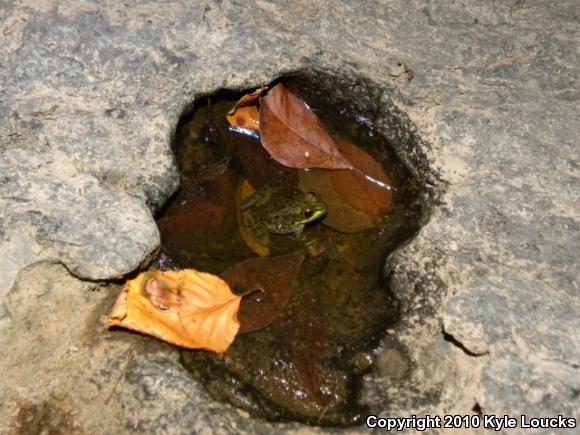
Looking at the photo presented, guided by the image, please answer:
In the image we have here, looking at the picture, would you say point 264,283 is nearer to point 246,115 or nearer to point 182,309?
point 182,309

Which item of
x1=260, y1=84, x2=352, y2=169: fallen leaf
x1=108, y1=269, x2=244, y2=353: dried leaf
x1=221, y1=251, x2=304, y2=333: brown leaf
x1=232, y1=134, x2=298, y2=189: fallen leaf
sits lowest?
x1=221, y1=251, x2=304, y2=333: brown leaf

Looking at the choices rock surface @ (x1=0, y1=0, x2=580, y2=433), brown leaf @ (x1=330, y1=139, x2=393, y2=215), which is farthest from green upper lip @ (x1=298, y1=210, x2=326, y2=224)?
rock surface @ (x1=0, y1=0, x2=580, y2=433)

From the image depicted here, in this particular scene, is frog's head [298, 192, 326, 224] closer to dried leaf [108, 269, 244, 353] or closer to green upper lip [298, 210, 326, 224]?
green upper lip [298, 210, 326, 224]

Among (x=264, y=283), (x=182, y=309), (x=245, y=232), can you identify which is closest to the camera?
(x=182, y=309)

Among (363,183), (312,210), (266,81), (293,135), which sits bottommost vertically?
(312,210)

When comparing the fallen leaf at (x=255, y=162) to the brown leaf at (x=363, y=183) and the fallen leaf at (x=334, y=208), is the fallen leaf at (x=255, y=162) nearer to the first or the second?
the fallen leaf at (x=334, y=208)

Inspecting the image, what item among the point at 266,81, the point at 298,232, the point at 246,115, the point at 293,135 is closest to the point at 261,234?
the point at 298,232
